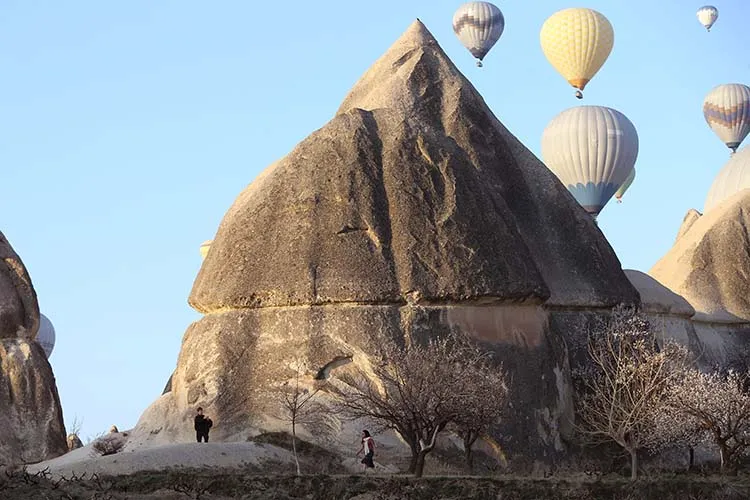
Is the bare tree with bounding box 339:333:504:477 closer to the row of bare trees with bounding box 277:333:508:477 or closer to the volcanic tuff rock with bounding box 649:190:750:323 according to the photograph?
the row of bare trees with bounding box 277:333:508:477

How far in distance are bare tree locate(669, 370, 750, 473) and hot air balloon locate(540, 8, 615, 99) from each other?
3172 centimetres

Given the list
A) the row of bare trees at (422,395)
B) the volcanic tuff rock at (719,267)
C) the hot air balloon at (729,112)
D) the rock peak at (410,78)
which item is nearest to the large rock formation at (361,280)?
the row of bare trees at (422,395)

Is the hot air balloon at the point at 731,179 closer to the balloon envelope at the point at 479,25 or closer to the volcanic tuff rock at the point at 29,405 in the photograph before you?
the balloon envelope at the point at 479,25

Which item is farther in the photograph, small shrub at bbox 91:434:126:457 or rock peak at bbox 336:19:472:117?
rock peak at bbox 336:19:472:117

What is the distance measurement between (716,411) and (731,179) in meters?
32.7

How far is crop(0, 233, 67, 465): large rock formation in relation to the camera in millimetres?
35531

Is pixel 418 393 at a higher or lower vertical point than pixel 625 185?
lower

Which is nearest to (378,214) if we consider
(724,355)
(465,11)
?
(724,355)

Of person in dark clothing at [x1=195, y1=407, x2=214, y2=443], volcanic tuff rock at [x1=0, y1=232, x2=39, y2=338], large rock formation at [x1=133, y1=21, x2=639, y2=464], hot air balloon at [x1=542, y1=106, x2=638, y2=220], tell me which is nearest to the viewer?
person in dark clothing at [x1=195, y1=407, x2=214, y2=443]

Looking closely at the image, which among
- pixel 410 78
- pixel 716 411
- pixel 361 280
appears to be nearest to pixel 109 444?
pixel 361 280

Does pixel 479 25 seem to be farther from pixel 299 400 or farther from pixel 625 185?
pixel 299 400

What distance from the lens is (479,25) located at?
227 feet

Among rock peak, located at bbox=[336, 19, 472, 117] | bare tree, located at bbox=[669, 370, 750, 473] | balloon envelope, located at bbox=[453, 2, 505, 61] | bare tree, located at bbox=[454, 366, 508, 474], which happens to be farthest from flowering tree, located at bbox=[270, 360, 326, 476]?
balloon envelope, located at bbox=[453, 2, 505, 61]

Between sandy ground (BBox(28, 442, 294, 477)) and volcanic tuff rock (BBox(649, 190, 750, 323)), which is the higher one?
volcanic tuff rock (BBox(649, 190, 750, 323))
